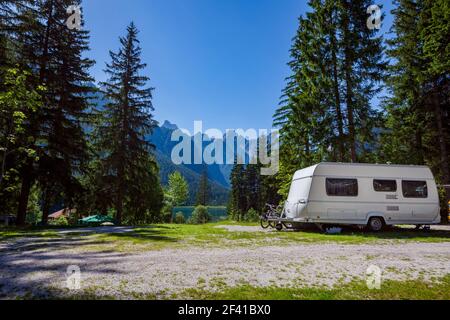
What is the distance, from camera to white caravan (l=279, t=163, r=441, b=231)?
43.6 feet

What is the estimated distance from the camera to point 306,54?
2105 centimetres

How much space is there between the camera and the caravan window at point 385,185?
45.0 feet

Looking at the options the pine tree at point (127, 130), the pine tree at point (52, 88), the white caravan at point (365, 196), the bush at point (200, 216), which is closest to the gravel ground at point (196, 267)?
the white caravan at point (365, 196)

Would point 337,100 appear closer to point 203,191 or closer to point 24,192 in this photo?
point 24,192

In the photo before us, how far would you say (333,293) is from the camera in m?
4.74

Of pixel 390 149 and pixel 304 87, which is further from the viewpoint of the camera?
pixel 390 149

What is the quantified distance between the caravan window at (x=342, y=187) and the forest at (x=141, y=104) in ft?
20.9

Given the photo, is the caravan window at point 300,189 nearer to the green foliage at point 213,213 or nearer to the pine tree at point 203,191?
the green foliage at point 213,213

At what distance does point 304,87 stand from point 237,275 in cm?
1990
